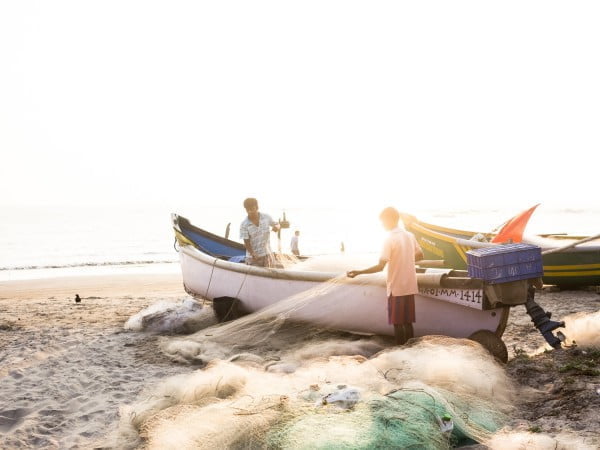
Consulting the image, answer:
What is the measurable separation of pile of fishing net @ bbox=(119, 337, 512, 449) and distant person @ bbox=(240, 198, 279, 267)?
2887 millimetres

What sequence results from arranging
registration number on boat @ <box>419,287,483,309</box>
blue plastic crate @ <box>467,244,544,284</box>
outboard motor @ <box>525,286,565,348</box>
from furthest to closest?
registration number on boat @ <box>419,287,483,309</box>
outboard motor @ <box>525,286,565,348</box>
blue plastic crate @ <box>467,244,544,284</box>

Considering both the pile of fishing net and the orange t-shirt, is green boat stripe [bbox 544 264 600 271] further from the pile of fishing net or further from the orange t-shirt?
the pile of fishing net

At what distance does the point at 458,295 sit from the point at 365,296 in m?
1.30

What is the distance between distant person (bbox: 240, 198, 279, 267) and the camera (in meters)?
7.67

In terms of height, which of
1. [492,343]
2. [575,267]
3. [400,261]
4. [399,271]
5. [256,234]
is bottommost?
[492,343]

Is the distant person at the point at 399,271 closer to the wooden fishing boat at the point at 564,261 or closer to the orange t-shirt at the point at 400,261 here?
the orange t-shirt at the point at 400,261

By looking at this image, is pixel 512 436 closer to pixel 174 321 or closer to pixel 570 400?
pixel 570 400

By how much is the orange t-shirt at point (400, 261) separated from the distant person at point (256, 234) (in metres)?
2.53

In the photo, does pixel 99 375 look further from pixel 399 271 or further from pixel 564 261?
pixel 564 261

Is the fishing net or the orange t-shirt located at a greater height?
the orange t-shirt

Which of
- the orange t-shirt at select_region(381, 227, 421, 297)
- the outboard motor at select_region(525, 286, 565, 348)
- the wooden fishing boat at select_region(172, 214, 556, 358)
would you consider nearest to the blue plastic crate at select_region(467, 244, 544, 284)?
the wooden fishing boat at select_region(172, 214, 556, 358)

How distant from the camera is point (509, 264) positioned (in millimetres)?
5344

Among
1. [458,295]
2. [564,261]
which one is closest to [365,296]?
[458,295]

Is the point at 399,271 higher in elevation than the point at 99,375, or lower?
higher
